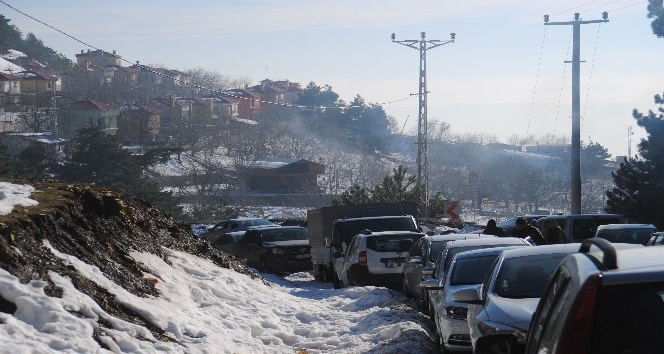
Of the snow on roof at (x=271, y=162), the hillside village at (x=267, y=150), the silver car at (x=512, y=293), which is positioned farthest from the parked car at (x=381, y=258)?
the snow on roof at (x=271, y=162)

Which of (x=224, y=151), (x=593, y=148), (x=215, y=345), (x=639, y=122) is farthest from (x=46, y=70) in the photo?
(x=215, y=345)

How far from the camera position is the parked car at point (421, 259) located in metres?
18.9

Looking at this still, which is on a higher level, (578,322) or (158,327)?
(578,322)

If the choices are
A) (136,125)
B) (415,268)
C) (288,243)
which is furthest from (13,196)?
(136,125)

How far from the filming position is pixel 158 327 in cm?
1130

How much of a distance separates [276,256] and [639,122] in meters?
20.8

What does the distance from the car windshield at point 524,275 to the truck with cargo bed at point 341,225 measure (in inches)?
597

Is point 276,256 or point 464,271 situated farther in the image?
Result: point 276,256

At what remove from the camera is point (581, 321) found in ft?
13.1

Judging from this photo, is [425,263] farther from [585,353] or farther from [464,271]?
[585,353]

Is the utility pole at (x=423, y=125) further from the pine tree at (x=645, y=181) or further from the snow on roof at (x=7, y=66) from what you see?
the snow on roof at (x=7, y=66)

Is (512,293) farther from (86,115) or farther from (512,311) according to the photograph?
(86,115)

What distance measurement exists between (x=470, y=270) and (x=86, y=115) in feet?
358

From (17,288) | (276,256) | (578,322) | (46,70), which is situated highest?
(46,70)
